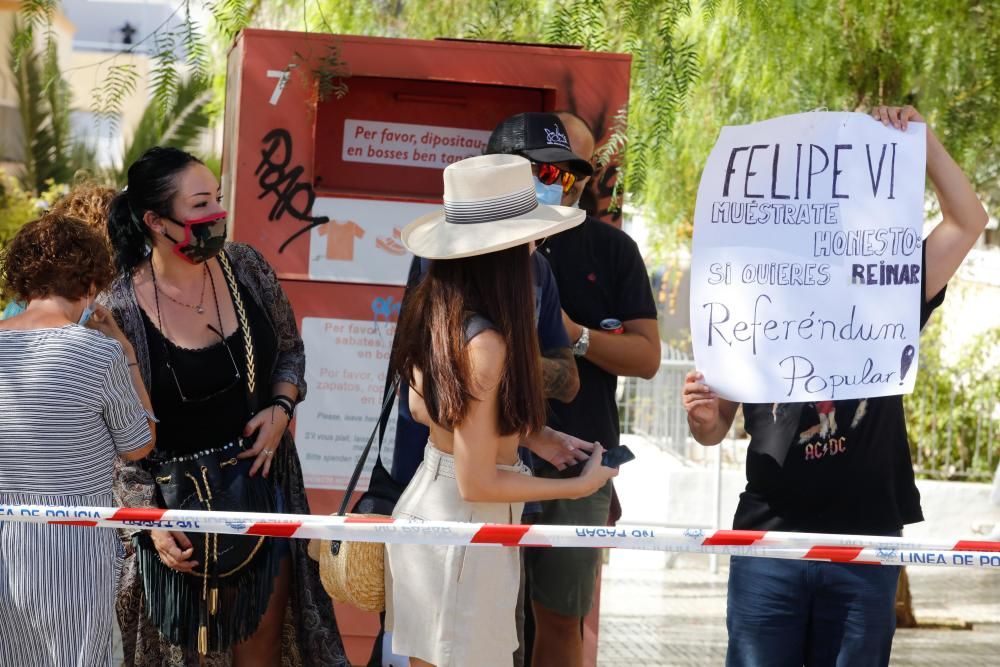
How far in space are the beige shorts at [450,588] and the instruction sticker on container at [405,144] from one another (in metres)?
2.35

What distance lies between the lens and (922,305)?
367cm

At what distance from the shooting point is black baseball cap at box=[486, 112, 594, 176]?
4156mm

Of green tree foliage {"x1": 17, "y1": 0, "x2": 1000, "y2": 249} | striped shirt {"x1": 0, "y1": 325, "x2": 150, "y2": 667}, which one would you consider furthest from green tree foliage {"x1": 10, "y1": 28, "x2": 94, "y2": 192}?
striped shirt {"x1": 0, "y1": 325, "x2": 150, "y2": 667}

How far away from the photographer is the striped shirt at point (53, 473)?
3516 mm

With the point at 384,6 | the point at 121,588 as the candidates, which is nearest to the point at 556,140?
the point at 121,588

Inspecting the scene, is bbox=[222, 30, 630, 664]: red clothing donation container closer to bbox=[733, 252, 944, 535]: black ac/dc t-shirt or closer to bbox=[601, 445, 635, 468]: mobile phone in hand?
bbox=[733, 252, 944, 535]: black ac/dc t-shirt

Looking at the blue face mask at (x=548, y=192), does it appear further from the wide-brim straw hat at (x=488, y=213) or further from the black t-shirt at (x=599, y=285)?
the wide-brim straw hat at (x=488, y=213)

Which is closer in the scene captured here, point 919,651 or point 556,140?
point 556,140

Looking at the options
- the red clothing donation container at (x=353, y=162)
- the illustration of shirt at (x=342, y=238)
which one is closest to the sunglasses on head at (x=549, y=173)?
the red clothing donation container at (x=353, y=162)

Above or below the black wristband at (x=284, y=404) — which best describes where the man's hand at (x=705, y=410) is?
above

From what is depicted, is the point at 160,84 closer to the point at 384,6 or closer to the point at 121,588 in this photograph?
the point at 121,588

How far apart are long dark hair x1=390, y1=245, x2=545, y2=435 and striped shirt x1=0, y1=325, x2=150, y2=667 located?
0.89m

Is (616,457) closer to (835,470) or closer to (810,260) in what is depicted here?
(835,470)

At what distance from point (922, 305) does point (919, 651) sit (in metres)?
4.48
